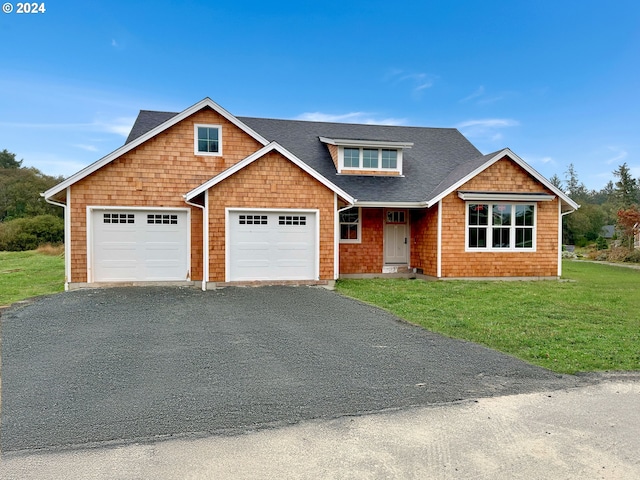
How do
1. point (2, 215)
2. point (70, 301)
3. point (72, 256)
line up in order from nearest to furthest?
point (70, 301), point (72, 256), point (2, 215)

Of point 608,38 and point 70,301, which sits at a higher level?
point 608,38

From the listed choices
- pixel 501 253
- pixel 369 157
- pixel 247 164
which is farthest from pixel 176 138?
pixel 501 253

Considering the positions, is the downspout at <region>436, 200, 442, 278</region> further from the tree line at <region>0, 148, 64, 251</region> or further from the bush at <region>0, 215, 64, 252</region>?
the tree line at <region>0, 148, 64, 251</region>

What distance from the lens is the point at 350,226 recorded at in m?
15.9

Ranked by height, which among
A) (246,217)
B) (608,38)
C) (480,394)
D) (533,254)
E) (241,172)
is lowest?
(480,394)

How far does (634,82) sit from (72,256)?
81.2ft

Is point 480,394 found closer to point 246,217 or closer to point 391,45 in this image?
point 246,217

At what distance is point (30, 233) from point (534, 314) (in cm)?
3760

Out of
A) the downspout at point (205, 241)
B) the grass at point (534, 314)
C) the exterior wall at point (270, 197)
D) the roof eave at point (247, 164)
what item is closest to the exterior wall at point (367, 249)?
the grass at point (534, 314)

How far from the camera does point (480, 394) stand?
15.2 ft

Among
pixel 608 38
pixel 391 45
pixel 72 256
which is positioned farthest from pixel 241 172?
pixel 608 38

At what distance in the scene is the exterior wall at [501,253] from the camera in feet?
48.5

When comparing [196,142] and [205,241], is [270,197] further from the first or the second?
[196,142]

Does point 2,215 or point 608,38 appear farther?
point 2,215
